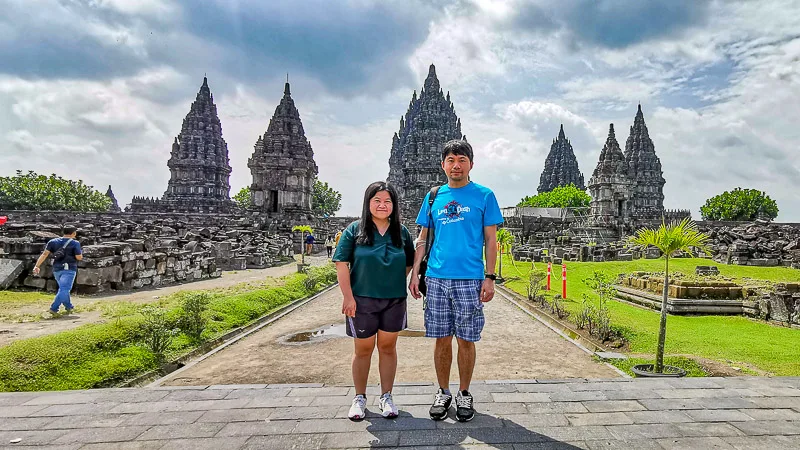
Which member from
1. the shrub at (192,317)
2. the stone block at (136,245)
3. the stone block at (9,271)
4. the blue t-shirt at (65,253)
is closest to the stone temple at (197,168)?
the stone block at (136,245)

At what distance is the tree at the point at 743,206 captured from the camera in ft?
207

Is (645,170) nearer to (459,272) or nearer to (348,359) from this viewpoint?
(348,359)

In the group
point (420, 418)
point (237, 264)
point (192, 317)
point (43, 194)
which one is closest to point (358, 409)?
point (420, 418)

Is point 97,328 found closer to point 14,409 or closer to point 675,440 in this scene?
point 14,409

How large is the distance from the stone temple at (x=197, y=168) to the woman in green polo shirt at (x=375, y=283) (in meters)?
46.5

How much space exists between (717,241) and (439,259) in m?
33.9

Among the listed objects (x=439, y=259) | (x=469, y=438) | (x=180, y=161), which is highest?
(x=180, y=161)

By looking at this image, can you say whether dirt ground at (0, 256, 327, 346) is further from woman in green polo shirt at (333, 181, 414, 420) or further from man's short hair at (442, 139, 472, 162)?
man's short hair at (442, 139, 472, 162)

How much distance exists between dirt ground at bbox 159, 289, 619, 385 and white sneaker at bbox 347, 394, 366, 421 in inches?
71.1

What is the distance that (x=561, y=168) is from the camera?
74625mm

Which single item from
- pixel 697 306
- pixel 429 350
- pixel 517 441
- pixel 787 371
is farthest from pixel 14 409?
pixel 697 306

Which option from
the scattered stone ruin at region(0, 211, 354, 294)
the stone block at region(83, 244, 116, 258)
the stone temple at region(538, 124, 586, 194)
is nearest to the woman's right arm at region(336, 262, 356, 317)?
the scattered stone ruin at region(0, 211, 354, 294)

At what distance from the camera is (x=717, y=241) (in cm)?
2981

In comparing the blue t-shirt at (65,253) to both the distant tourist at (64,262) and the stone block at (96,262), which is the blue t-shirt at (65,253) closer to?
the distant tourist at (64,262)
